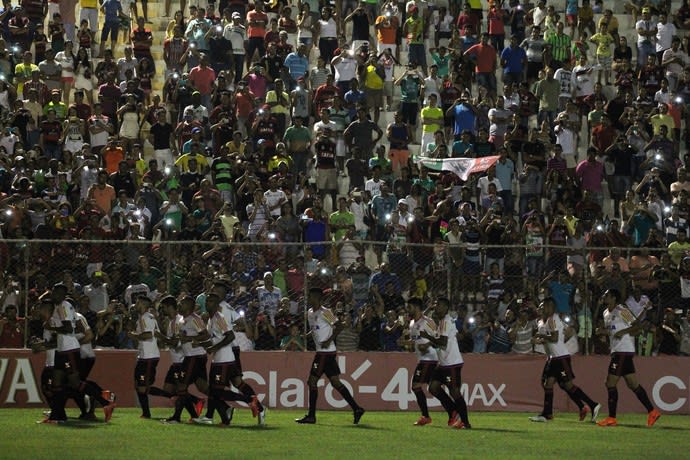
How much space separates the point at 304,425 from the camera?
2141cm

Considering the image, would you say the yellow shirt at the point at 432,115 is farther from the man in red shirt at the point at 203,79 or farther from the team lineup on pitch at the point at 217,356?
the team lineup on pitch at the point at 217,356

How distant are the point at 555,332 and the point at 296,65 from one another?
1093cm

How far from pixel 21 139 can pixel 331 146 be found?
584 centimetres

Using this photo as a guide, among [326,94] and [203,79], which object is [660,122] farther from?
[203,79]

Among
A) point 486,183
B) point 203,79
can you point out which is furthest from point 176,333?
point 203,79

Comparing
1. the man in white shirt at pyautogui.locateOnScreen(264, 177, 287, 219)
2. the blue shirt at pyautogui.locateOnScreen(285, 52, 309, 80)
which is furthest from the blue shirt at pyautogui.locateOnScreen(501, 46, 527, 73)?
the man in white shirt at pyautogui.locateOnScreen(264, 177, 287, 219)

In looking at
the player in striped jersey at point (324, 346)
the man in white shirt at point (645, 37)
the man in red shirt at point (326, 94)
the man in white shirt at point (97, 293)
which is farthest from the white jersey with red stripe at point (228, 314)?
the man in white shirt at point (645, 37)

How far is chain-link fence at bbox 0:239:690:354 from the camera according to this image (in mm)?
24109

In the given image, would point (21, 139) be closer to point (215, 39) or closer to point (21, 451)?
point (215, 39)

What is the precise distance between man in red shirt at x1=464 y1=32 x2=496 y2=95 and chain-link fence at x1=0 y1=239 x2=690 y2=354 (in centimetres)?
716

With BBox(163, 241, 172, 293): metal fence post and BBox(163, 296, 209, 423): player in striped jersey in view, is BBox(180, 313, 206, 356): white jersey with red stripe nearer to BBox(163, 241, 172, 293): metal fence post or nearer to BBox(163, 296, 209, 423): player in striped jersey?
BBox(163, 296, 209, 423): player in striped jersey

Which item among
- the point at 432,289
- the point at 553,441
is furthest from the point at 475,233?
the point at 553,441

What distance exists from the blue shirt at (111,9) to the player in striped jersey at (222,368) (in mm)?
12863

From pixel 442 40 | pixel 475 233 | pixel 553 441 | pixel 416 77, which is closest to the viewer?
pixel 553 441
